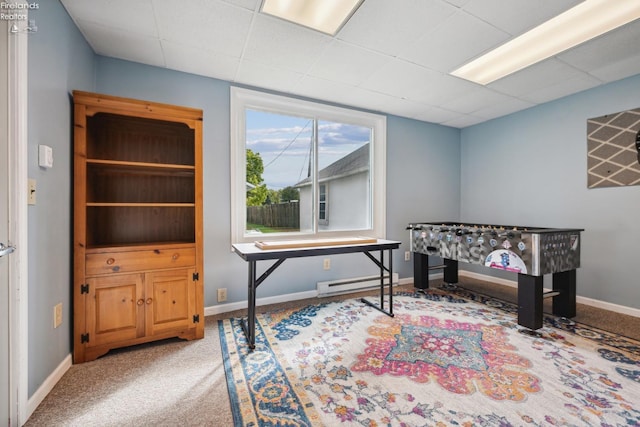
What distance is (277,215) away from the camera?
3.29 metres

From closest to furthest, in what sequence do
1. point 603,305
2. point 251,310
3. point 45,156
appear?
point 45,156, point 251,310, point 603,305

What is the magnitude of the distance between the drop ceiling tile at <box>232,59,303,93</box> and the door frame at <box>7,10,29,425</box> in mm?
1550

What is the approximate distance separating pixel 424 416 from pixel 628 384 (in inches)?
53.5

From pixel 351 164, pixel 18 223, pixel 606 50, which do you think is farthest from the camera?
pixel 351 164

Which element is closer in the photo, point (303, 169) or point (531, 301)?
point (531, 301)

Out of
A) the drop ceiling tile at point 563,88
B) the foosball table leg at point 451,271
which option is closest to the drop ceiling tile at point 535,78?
the drop ceiling tile at point 563,88

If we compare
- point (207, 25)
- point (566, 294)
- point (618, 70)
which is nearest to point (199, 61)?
point (207, 25)

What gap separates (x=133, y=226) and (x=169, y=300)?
0.76 meters

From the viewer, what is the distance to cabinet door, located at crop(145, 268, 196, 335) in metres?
2.11

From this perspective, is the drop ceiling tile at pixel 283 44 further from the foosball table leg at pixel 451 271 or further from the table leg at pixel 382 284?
the foosball table leg at pixel 451 271

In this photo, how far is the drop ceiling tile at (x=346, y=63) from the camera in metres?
2.34

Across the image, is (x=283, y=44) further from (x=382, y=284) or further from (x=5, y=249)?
(x=382, y=284)

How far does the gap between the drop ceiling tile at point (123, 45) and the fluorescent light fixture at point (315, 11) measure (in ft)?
3.43

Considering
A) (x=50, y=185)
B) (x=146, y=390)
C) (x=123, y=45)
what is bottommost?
(x=146, y=390)
